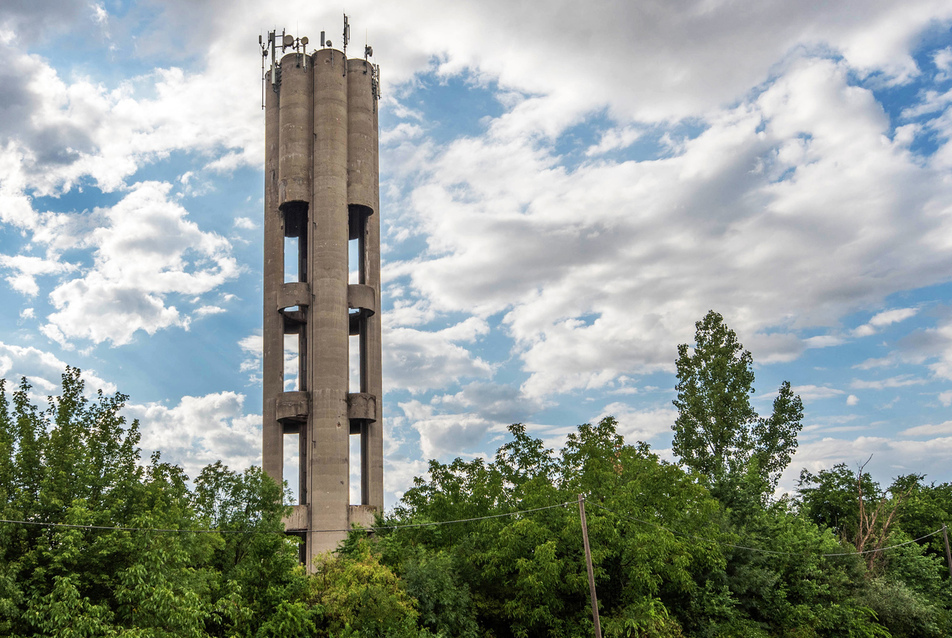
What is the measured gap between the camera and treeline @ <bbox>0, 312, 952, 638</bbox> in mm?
27969

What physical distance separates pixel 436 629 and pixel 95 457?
15.0 metres

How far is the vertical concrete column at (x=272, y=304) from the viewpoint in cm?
6094

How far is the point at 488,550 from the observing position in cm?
4012

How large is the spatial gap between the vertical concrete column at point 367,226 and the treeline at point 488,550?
13.8 meters

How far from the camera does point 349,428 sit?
2414 inches

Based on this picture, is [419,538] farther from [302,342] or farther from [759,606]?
[302,342]

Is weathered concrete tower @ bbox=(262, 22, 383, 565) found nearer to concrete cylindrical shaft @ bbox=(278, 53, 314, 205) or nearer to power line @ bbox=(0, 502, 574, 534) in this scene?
concrete cylindrical shaft @ bbox=(278, 53, 314, 205)

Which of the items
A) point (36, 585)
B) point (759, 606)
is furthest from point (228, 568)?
point (759, 606)

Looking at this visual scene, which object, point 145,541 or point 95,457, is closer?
point 145,541

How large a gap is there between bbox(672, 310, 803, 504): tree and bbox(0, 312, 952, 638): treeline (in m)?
0.13

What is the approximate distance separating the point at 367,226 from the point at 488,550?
32267 millimetres

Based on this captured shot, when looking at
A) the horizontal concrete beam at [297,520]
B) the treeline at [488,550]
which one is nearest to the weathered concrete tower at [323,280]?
the horizontal concrete beam at [297,520]

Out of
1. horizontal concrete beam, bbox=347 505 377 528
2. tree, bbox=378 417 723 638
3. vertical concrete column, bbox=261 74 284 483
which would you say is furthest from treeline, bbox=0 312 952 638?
vertical concrete column, bbox=261 74 284 483

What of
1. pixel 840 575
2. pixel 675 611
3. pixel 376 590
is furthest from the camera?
pixel 840 575
